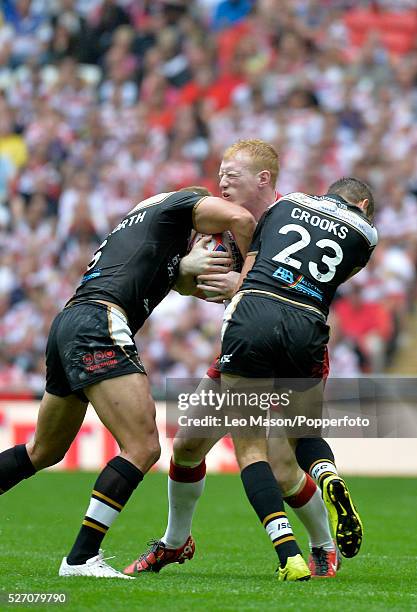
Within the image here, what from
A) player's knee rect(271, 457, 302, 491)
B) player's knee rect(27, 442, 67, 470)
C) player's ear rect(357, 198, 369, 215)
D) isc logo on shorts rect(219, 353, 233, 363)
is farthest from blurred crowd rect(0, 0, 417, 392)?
isc logo on shorts rect(219, 353, 233, 363)

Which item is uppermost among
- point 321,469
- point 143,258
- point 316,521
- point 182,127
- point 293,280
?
point 182,127

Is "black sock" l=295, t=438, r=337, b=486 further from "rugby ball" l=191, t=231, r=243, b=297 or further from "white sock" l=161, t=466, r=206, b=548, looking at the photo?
"rugby ball" l=191, t=231, r=243, b=297

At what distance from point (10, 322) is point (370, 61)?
638 cm

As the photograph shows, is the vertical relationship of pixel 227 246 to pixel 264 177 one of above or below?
below

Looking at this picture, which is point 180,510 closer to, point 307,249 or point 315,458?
point 315,458

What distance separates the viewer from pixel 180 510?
20.7 feet

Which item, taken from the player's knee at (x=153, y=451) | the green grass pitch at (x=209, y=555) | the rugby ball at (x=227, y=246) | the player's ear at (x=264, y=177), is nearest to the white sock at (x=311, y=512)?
the green grass pitch at (x=209, y=555)

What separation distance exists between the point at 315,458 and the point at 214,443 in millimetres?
683

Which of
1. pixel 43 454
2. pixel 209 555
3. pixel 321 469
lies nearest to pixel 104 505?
pixel 43 454

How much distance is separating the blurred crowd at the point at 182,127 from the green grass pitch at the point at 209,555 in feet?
8.20

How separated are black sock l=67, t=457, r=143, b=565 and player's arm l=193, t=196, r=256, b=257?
1.25 meters

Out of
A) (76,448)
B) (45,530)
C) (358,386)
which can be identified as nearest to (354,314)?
(358,386)

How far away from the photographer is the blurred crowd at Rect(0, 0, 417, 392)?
14.4m

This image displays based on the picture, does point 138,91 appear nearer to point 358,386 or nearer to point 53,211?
point 53,211
